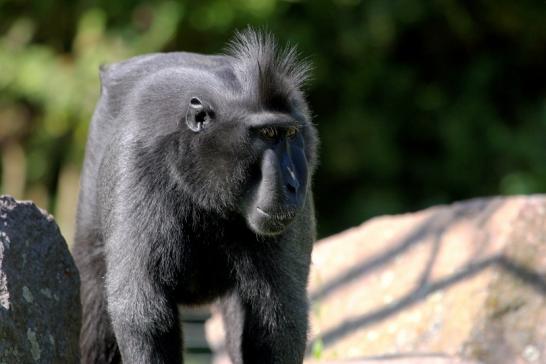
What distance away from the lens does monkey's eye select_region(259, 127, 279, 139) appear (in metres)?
4.65

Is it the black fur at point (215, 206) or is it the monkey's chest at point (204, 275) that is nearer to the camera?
the black fur at point (215, 206)

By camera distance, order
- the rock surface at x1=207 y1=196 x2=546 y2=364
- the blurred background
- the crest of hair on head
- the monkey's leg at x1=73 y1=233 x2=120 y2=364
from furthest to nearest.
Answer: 1. the blurred background
2. the rock surface at x1=207 y1=196 x2=546 y2=364
3. the monkey's leg at x1=73 y1=233 x2=120 y2=364
4. the crest of hair on head

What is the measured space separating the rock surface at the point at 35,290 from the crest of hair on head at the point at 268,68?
1355 millimetres

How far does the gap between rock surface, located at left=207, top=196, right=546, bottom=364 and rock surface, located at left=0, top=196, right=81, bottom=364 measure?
5.37ft

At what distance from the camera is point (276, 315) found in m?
4.81

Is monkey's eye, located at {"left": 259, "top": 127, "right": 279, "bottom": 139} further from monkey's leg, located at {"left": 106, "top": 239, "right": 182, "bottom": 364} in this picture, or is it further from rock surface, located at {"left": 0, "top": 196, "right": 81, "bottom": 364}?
rock surface, located at {"left": 0, "top": 196, "right": 81, "bottom": 364}

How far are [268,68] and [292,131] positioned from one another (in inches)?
13.7

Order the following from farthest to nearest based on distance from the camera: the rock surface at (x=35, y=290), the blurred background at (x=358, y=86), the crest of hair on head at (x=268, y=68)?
the blurred background at (x=358, y=86)
the crest of hair on head at (x=268, y=68)
the rock surface at (x=35, y=290)

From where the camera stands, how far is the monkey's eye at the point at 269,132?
4648 millimetres

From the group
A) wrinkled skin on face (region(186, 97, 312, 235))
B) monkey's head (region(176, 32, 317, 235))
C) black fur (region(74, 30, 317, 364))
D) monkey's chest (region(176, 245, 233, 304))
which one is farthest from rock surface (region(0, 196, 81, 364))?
wrinkled skin on face (region(186, 97, 312, 235))

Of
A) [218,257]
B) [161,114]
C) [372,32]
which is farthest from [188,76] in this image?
[372,32]

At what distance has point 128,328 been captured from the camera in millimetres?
4723

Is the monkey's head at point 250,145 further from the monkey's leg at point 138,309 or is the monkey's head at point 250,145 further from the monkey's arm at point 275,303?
the monkey's leg at point 138,309

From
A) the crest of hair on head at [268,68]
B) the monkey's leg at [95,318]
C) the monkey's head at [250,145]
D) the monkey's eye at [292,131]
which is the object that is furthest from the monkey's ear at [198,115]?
the monkey's leg at [95,318]
